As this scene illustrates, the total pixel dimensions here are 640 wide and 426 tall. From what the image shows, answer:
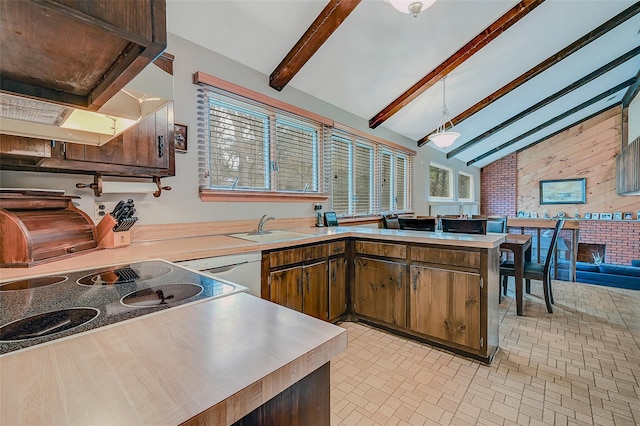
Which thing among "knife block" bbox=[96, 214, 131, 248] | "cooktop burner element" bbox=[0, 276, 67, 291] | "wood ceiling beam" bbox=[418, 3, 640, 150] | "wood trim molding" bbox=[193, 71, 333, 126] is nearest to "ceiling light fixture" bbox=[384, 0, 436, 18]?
"wood trim molding" bbox=[193, 71, 333, 126]

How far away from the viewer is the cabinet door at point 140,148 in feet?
5.15

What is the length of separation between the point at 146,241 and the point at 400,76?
326 cm

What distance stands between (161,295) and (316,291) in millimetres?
1746

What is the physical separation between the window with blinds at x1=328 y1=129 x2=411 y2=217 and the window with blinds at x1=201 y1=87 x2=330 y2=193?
1.23ft

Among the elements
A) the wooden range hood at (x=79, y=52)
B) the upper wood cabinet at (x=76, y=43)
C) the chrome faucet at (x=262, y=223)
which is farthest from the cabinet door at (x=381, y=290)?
the upper wood cabinet at (x=76, y=43)

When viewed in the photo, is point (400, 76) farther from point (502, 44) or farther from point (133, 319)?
point (133, 319)

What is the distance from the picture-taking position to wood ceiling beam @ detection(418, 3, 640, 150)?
11.2 feet

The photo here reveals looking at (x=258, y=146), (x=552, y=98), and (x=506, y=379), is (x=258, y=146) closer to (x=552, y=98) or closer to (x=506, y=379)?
(x=506, y=379)

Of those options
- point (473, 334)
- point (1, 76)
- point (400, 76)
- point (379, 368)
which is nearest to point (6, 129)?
point (1, 76)

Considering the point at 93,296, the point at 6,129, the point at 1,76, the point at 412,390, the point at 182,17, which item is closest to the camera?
the point at 1,76

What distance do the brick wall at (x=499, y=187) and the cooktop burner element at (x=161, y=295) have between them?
955 cm

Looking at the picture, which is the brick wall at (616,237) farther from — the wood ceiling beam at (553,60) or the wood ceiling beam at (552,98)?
the wood ceiling beam at (553,60)

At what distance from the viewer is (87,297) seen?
90cm

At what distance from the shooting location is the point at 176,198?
7.38 feet
